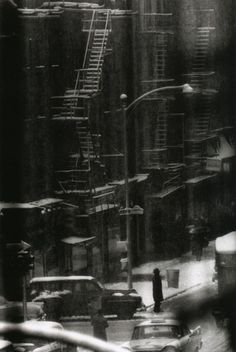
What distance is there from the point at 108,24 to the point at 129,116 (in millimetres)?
859

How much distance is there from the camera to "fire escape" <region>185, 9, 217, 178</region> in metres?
7.62

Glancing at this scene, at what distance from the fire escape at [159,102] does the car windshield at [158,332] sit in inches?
149

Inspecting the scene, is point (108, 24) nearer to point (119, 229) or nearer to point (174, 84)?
point (174, 84)

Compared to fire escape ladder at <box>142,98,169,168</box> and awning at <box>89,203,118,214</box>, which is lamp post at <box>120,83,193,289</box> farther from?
fire escape ladder at <box>142,98,169,168</box>

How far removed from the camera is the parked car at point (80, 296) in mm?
6494

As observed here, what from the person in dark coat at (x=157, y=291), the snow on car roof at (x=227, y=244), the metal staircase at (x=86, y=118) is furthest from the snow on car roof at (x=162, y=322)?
the metal staircase at (x=86, y=118)

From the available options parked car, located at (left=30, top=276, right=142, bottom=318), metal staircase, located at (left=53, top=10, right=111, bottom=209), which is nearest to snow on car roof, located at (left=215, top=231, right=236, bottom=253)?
parked car, located at (left=30, top=276, right=142, bottom=318)

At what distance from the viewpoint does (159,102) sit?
895cm

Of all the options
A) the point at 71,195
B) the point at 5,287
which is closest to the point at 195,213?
the point at 71,195

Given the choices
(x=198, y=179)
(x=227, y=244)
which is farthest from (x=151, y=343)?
(x=198, y=179)

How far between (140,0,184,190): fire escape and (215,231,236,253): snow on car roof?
3.36m

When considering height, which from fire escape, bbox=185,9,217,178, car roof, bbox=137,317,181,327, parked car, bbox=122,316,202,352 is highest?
fire escape, bbox=185,9,217,178

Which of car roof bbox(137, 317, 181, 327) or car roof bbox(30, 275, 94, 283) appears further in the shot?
car roof bbox(30, 275, 94, 283)

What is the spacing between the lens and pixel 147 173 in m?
8.87
